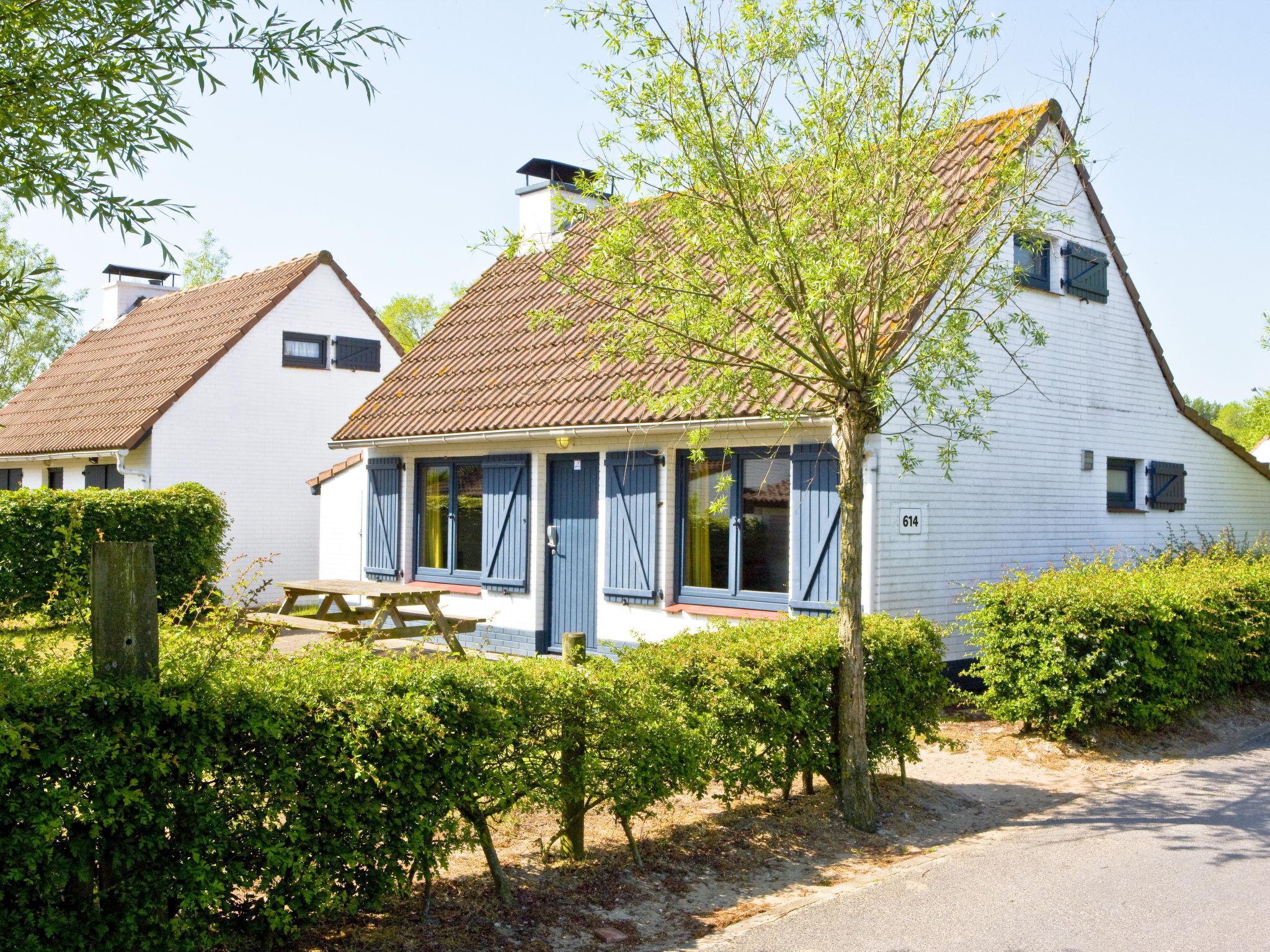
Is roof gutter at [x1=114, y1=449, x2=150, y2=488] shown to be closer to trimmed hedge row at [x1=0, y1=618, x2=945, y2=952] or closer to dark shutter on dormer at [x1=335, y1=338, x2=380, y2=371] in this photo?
dark shutter on dormer at [x1=335, y1=338, x2=380, y2=371]

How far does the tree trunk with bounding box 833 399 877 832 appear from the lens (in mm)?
7602

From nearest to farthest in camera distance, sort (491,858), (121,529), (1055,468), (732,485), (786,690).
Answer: (491,858), (786,690), (732,485), (1055,468), (121,529)

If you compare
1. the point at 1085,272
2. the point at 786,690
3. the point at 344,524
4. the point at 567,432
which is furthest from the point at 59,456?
the point at 786,690

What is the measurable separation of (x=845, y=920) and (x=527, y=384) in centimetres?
1059

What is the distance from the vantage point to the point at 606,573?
1379cm

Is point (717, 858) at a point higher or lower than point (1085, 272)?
lower

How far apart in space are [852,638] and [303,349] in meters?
18.2

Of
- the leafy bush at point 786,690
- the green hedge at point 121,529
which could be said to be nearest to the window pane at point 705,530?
the leafy bush at point 786,690

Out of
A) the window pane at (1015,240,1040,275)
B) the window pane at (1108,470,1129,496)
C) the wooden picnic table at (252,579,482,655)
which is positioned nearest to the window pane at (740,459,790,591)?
the wooden picnic table at (252,579,482,655)

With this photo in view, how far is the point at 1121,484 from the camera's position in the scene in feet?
51.2

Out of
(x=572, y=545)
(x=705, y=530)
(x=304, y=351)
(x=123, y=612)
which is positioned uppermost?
(x=304, y=351)

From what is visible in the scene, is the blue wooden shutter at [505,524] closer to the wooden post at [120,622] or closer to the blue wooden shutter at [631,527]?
the blue wooden shutter at [631,527]

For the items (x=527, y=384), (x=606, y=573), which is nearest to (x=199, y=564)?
(x=527, y=384)

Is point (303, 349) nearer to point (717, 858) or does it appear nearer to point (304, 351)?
point (304, 351)
